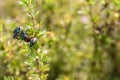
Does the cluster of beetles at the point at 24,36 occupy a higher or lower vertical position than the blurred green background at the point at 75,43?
higher

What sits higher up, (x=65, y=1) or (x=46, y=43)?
(x=65, y=1)

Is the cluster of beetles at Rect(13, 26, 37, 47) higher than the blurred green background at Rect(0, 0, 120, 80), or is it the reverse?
the cluster of beetles at Rect(13, 26, 37, 47)

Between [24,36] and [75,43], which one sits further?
[75,43]

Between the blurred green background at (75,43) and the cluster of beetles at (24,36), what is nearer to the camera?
the cluster of beetles at (24,36)

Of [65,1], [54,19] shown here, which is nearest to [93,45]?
[54,19]

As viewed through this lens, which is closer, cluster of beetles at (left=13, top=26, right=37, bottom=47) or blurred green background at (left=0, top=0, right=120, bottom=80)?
cluster of beetles at (left=13, top=26, right=37, bottom=47)

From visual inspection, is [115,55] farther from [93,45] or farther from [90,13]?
[90,13]

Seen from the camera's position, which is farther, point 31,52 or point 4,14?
point 4,14

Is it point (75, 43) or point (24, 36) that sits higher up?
point (24, 36)
